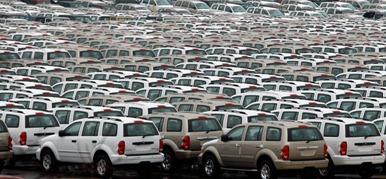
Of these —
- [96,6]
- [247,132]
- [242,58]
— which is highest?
[247,132]

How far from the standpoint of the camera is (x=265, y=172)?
25.0 meters

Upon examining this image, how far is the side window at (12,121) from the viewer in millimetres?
27625

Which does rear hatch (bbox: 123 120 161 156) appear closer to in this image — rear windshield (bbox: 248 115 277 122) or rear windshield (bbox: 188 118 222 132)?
rear windshield (bbox: 188 118 222 132)

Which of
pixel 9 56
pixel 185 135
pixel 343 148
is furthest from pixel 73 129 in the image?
pixel 9 56

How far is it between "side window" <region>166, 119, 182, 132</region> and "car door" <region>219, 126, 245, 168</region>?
4.58ft

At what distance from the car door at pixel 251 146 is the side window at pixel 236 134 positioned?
24cm

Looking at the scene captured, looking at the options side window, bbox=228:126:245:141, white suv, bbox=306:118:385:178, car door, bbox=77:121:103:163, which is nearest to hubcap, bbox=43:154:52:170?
car door, bbox=77:121:103:163

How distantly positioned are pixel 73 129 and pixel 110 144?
4.71 ft

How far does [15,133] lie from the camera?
27438 mm

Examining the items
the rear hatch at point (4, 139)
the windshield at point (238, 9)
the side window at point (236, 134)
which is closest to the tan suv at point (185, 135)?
the side window at point (236, 134)

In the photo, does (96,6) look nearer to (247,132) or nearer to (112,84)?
(112,84)

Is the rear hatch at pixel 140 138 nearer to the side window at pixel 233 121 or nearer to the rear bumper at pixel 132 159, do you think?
the rear bumper at pixel 132 159

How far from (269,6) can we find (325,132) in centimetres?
6561

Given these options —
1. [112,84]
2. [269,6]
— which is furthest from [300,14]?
[112,84]
